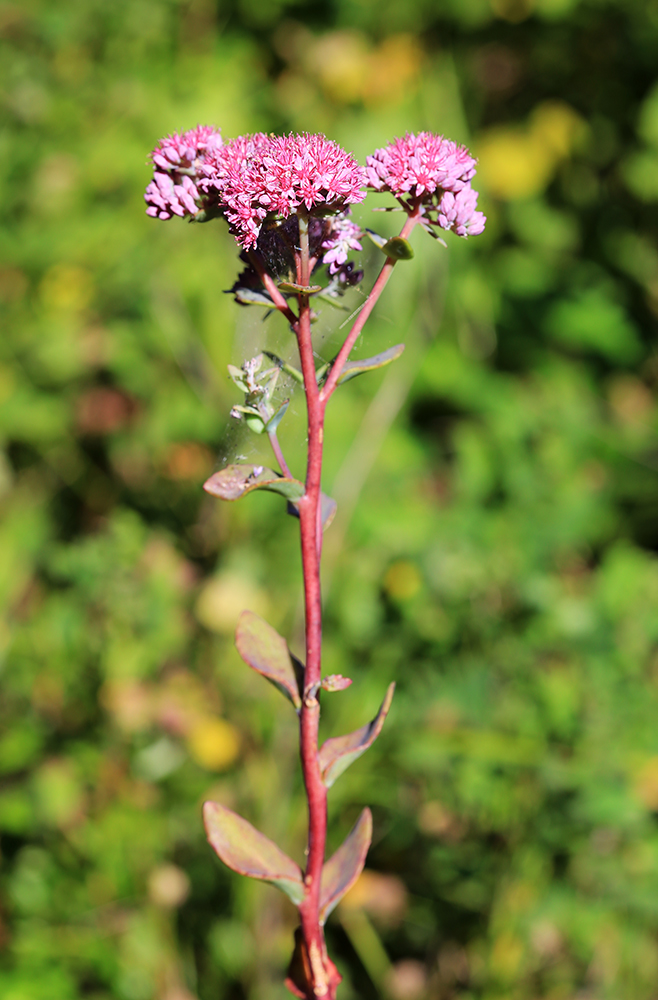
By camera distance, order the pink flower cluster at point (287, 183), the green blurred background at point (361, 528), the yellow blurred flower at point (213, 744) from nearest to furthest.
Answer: the pink flower cluster at point (287, 183)
the green blurred background at point (361, 528)
the yellow blurred flower at point (213, 744)

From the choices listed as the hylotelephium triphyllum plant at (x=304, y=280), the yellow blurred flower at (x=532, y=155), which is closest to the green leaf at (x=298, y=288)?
the hylotelephium triphyllum plant at (x=304, y=280)

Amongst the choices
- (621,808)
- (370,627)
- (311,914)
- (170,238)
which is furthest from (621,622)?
(170,238)

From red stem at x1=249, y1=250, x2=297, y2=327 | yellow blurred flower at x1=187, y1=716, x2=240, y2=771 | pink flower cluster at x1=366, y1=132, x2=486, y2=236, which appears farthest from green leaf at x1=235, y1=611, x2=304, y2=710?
yellow blurred flower at x1=187, y1=716, x2=240, y2=771

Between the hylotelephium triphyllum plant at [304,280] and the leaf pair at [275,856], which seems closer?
the hylotelephium triphyllum plant at [304,280]

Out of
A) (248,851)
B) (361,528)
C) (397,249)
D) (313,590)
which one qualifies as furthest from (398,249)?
(361,528)

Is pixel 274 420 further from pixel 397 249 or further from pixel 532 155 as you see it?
pixel 532 155

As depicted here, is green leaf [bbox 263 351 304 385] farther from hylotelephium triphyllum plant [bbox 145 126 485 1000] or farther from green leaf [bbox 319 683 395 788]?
green leaf [bbox 319 683 395 788]

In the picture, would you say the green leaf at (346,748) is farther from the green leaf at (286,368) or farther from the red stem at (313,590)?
the green leaf at (286,368)
